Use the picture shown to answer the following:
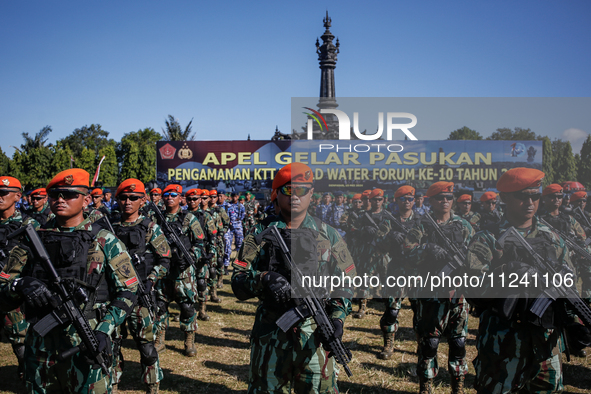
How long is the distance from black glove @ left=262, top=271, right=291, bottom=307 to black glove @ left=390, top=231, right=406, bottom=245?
3.31m

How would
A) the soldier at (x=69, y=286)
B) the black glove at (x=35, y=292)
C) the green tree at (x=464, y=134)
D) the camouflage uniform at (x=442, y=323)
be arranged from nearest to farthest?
the black glove at (x=35, y=292), the soldier at (x=69, y=286), the green tree at (x=464, y=134), the camouflage uniform at (x=442, y=323)

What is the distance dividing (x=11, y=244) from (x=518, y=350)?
601cm

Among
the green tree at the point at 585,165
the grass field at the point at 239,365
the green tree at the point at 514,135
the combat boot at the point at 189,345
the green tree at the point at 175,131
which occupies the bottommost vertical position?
the grass field at the point at 239,365

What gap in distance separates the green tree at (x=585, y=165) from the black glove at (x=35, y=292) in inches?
204

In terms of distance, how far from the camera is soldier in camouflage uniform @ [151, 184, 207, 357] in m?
6.80

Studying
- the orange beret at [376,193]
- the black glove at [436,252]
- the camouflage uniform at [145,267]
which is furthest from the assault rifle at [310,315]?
the orange beret at [376,193]

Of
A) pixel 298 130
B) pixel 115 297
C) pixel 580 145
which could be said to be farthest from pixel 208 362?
pixel 580 145

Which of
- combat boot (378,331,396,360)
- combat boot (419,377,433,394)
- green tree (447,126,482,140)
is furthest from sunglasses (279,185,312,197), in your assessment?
combat boot (378,331,396,360)

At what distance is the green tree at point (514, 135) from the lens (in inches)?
183

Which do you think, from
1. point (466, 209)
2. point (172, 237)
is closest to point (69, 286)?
point (172, 237)

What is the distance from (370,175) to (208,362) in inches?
161

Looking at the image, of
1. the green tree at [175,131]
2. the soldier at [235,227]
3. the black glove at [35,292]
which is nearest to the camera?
the black glove at [35,292]

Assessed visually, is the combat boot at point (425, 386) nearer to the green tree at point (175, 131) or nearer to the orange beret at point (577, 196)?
the orange beret at point (577, 196)

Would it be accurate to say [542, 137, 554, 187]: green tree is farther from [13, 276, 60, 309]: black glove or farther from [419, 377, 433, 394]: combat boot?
[13, 276, 60, 309]: black glove
